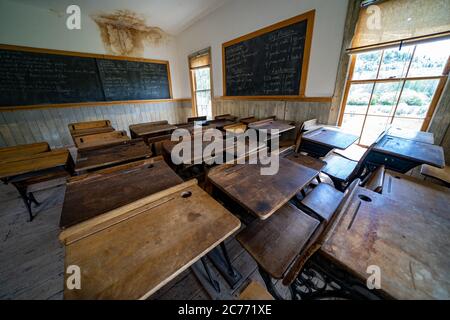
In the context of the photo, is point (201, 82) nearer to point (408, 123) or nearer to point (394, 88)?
point (394, 88)

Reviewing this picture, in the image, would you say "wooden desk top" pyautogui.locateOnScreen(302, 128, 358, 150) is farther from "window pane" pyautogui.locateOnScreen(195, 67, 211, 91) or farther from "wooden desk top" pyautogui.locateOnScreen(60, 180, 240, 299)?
"window pane" pyautogui.locateOnScreen(195, 67, 211, 91)

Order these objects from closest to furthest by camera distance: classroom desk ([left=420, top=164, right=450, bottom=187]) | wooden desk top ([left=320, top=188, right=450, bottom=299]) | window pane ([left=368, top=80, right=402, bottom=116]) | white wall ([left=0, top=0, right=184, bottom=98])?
wooden desk top ([left=320, top=188, right=450, bottom=299])
classroom desk ([left=420, top=164, right=450, bottom=187])
window pane ([left=368, top=80, right=402, bottom=116])
white wall ([left=0, top=0, right=184, bottom=98])

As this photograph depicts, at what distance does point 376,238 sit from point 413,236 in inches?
6.4

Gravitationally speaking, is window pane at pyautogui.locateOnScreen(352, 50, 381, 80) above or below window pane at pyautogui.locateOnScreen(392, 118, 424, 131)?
above

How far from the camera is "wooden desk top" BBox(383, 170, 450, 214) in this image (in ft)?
2.85

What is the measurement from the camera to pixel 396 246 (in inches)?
→ 25.6

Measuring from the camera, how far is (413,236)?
69cm

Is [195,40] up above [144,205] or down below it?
above

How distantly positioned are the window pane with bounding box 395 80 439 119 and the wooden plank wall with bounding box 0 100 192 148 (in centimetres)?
539

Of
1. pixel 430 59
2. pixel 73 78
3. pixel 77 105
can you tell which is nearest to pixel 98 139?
pixel 77 105

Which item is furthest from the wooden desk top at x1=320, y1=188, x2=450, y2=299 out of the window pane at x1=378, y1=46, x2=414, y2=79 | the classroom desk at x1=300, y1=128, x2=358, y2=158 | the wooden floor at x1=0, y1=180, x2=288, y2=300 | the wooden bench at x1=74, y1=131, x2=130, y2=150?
the wooden bench at x1=74, y1=131, x2=130, y2=150

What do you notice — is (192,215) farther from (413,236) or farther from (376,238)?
(413,236)

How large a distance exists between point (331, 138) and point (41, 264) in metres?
3.15
